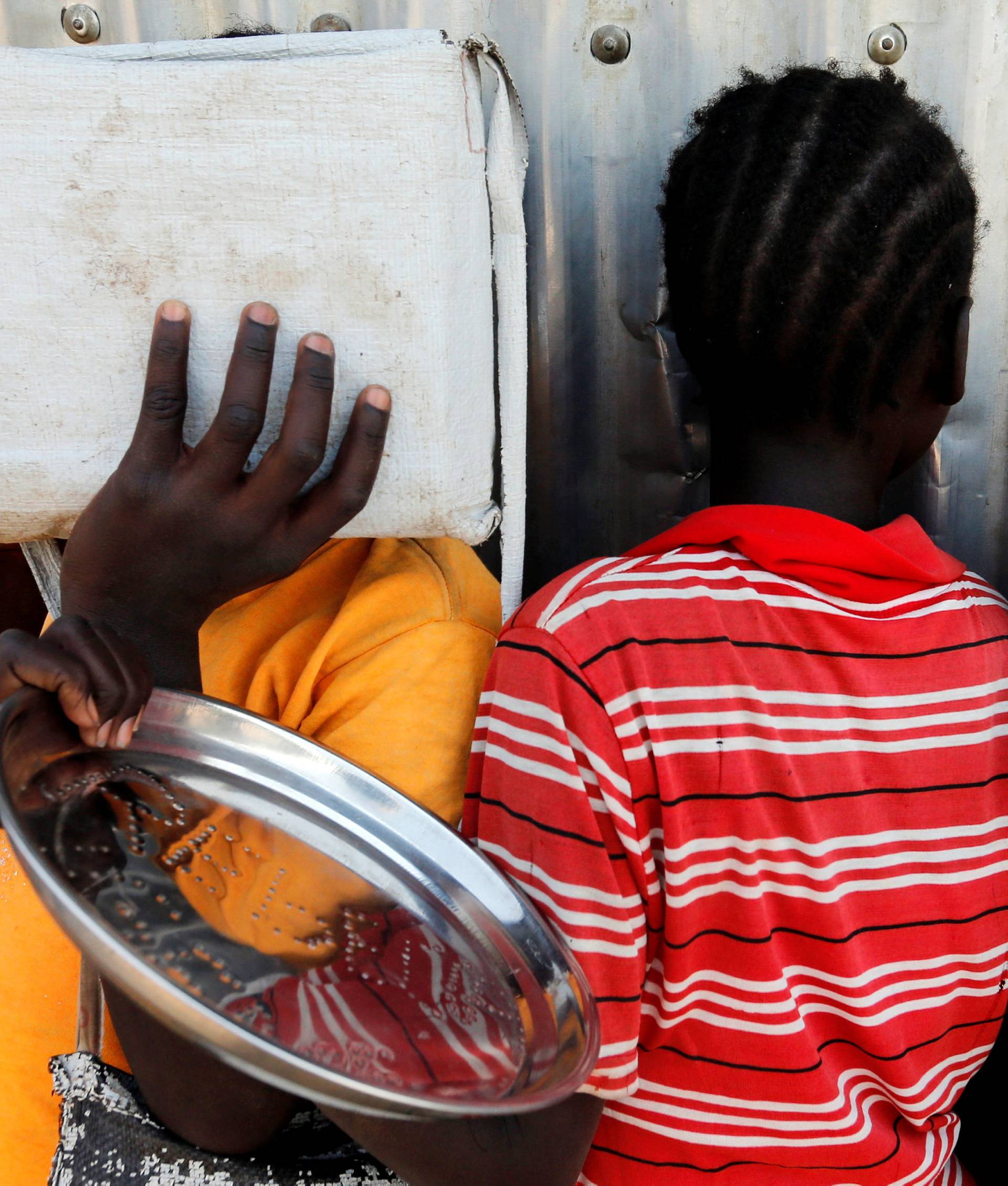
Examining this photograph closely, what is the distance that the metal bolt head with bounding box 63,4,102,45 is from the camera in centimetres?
120

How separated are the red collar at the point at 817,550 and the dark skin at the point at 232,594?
0.17 feet

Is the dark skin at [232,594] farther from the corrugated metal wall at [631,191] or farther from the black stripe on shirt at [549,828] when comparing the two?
the corrugated metal wall at [631,191]

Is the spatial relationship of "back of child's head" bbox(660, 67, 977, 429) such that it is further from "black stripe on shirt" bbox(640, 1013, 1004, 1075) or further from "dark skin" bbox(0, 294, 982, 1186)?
"black stripe on shirt" bbox(640, 1013, 1004, 1075)

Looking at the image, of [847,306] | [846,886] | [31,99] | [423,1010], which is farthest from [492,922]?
[31,99]

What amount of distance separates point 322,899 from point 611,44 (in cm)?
104

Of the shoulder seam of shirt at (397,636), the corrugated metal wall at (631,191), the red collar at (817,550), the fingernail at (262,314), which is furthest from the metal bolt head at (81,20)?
the red collar at (817,550)

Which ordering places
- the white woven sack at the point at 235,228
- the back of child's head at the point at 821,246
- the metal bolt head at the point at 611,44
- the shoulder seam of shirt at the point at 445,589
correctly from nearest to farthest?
the white woven sack at the point at 235,228 < the back of child's head at the point at 821,246 < the shoulder seam of shirt at the point at 445,589 < the metal bolt head at the point at 611,44

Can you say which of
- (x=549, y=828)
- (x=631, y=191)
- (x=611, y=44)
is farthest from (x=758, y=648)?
(x=611, y=44)

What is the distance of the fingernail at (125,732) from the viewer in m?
0.64

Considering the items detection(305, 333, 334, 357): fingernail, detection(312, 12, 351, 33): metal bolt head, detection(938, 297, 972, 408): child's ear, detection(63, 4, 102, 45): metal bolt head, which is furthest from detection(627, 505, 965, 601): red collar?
detection(63, 4, 102, 45): metal bolt head

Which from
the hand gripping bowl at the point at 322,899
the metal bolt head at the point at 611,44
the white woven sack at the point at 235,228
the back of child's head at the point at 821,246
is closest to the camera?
the hand gripping bowl at the point at 322,899

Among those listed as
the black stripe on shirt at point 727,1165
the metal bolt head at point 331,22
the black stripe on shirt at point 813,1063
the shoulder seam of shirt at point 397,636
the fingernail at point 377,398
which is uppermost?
the metal bolt head at point 331,22

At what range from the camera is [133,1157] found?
34.5 inches

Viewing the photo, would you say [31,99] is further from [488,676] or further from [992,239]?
[992,239]
